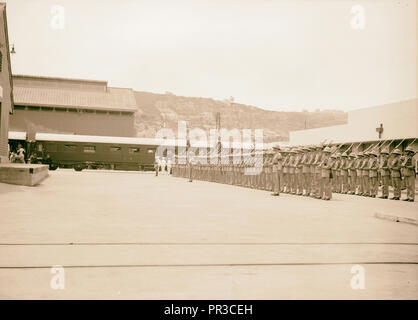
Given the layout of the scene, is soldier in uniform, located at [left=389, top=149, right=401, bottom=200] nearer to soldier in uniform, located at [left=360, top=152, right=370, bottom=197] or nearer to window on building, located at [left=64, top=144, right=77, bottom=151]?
soldier in uniform, located at [left=360, top=152, right=370, bottom=197]

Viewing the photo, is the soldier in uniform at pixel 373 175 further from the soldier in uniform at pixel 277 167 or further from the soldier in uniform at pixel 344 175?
the soldier in uniform at pixel 277 167

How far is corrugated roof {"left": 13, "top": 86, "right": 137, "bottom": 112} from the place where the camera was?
67.2m

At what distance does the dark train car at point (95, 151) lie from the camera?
50125 mm

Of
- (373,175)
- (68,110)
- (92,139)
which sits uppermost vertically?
(68,110)

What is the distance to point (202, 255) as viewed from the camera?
634cm

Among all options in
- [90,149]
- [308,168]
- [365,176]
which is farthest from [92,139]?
[308,168]

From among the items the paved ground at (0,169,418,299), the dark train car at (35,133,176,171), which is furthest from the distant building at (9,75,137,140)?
the paved ground at (0,169,418,299)

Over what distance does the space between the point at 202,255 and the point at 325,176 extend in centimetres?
1296

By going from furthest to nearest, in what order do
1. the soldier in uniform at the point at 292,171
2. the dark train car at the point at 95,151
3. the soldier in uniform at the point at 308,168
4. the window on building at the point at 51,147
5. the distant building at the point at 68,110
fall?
the distant building at the point at 68,110 → the dark train car at the point at 95,151 → the window on building at the point at 51,147 → the soldier in uniform at the point at 292,171 → the soldier in uniform at the point at 308,168

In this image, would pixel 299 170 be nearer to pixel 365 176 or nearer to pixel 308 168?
pixel 308 168

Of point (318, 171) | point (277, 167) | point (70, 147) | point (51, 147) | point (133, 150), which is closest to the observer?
point (318, 171)

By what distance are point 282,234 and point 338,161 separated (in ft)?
56.4

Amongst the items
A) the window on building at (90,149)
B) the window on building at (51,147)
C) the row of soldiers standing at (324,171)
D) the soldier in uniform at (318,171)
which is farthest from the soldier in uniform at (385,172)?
the window on building at (51,147)
